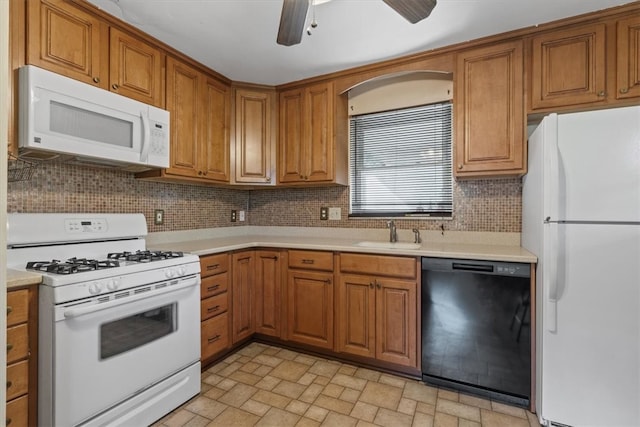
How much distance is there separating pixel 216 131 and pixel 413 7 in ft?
6.02

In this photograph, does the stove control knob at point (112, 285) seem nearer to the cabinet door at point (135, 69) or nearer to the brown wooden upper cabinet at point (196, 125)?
the brown wooden upper cabinet at point (196, 125)

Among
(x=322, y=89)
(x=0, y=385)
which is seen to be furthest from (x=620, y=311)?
(x=322, y=89)

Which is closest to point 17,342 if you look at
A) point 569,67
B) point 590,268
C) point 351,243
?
point 351,243

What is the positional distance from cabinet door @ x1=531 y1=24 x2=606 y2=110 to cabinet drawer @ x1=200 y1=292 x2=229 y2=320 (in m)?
2.48

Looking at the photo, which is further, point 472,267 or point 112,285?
point 472,267

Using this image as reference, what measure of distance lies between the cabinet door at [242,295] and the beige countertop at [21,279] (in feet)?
4.05

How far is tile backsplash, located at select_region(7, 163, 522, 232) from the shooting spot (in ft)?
6.16

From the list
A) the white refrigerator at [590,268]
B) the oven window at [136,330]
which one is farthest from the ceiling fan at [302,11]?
the oven window at [136,330]

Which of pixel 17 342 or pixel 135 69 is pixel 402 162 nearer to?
pixel 135 69

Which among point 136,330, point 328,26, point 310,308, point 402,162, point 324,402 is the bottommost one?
point 324,402

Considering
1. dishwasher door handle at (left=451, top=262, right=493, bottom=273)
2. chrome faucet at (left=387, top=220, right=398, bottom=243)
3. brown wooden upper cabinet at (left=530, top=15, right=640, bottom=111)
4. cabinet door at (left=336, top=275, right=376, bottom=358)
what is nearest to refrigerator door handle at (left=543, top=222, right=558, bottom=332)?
dishwasher door handle at (left=451, top=262, right=493, bottom=273)

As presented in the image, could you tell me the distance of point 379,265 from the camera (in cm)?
218

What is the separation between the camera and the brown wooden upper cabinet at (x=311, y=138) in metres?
2.69

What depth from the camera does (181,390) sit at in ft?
5.99
